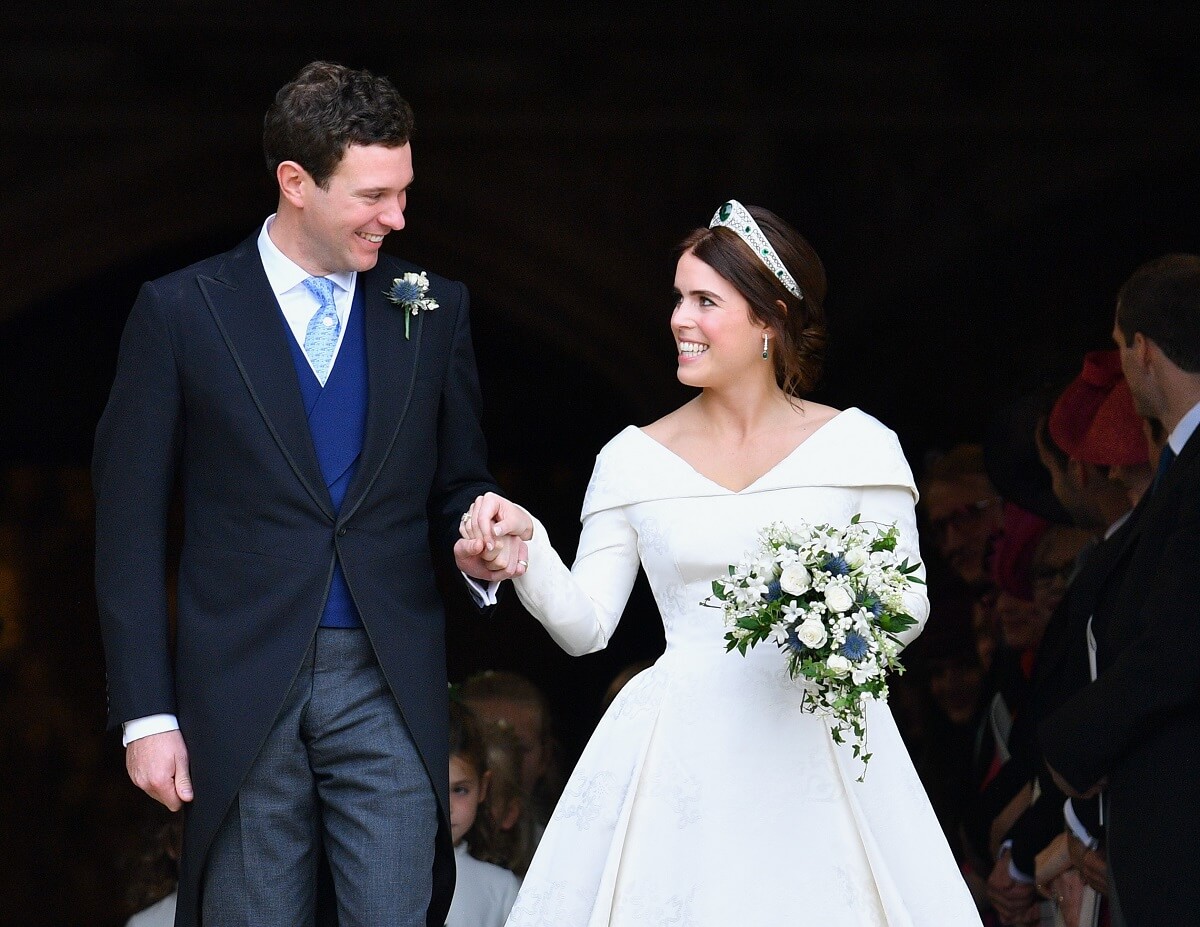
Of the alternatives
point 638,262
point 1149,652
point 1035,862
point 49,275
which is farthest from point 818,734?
point 49,275

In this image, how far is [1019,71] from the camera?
301 inches

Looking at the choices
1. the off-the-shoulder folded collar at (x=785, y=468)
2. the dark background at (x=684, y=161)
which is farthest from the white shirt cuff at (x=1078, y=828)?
the dark background at (x=684, y=161)

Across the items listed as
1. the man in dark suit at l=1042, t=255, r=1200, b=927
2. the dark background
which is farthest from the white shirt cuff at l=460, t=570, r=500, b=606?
the dark background

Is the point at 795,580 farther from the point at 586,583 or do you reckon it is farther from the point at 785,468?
the point at 586,583

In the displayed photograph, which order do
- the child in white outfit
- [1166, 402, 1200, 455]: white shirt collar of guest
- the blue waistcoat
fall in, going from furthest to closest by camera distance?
the child in white outfit → [1166, 402, 1200, 455]: white shirt collar of guest → the blue waistcoat

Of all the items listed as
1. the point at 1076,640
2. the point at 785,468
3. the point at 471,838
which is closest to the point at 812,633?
the point at 785,468

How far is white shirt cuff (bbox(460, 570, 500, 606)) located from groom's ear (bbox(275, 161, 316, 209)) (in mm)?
737

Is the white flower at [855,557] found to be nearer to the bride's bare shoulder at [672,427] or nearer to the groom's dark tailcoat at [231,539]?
the bride's bare shoulder at [672,427]

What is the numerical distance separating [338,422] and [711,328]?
782 millimetres

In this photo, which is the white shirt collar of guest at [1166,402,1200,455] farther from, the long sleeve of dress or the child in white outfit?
the child in white outfit

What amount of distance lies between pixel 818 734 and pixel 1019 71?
443cm

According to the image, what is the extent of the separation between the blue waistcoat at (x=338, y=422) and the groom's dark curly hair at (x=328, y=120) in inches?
11.8

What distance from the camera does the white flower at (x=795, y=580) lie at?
3535 millimetres

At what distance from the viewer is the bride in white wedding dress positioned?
371cm
